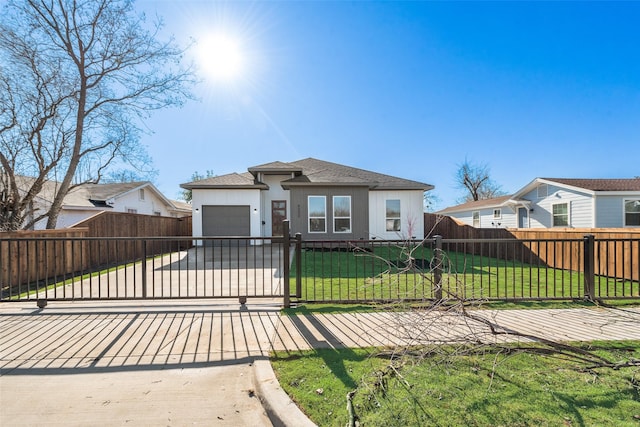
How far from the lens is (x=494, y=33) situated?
1035cm

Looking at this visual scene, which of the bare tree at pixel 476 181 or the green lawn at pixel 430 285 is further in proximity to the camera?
the bare tree at pixel 476 181

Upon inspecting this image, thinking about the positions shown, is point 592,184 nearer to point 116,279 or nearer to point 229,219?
point 229,219

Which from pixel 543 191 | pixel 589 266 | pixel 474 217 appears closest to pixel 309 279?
pixel 589 266

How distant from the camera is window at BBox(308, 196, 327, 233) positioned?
43.9 feet

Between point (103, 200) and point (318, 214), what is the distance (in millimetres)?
13680

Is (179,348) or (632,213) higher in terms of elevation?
(632,213)

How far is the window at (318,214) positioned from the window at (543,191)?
1413cm

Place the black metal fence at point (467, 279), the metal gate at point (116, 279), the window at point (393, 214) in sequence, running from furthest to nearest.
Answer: the window at point (393, 214) < the metal gate at point (116, 279) < the black metal fence at point (467, 279)

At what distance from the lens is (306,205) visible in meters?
13.3

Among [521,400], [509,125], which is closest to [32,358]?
[521,400]

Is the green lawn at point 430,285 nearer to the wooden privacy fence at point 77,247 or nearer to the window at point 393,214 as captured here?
the wooden privacy fence at point 77,247

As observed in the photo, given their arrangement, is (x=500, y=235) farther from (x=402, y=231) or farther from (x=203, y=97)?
(x=203, y=97)

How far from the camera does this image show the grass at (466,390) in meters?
1.98

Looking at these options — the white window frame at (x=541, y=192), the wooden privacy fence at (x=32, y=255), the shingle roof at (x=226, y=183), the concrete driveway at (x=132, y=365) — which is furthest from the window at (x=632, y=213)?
the wooden privacy fence at (x=32, y=255)
